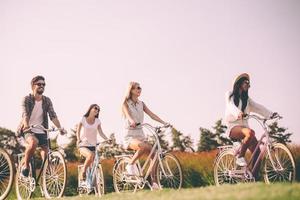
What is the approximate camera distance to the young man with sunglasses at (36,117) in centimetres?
840

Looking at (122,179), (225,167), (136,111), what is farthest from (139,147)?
(225,167)

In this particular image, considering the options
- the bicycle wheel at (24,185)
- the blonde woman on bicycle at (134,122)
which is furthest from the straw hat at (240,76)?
the bicycle wheel at (24,185)

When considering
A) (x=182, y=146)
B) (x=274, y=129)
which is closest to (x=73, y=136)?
(x=182, y=146)

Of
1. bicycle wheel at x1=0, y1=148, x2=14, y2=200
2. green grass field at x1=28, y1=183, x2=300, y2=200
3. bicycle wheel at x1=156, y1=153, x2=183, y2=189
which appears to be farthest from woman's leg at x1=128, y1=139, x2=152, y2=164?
bicycle wheel at x1=0, y1=148, x2=14, y2=200

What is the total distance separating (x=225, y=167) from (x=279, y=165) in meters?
1.28

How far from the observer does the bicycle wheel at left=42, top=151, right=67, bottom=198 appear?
8.35 metres

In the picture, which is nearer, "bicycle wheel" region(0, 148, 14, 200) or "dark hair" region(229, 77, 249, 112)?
"bicycle wheel" region(0, 148, 14, 200)

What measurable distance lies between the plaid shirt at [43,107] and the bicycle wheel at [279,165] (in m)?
4.14

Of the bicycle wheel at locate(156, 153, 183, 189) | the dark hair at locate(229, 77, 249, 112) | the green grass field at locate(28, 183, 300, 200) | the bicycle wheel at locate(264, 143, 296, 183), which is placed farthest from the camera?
the dark hair at locate(229, 77, 249, 112)

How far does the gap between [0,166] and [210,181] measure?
16.4 ft

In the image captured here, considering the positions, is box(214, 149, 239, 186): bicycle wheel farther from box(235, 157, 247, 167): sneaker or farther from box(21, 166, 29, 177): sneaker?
box(21, 166, 29, 177): sneaker

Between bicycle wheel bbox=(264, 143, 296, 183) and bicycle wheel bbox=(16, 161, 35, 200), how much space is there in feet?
13.7

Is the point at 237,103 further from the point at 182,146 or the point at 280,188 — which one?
the point at 182,146

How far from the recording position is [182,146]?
794 inches
